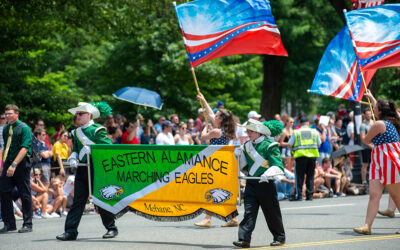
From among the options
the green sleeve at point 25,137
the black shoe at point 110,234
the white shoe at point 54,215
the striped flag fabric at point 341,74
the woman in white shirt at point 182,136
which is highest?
the striped flag fabric at point 341,74

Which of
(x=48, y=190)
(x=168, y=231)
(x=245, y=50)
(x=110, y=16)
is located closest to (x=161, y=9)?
(x=110, y=16)

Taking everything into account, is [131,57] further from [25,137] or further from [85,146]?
[85,146]

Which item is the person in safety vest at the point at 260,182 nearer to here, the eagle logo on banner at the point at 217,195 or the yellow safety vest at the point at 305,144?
the eagle logo on banner at the point at 217,195

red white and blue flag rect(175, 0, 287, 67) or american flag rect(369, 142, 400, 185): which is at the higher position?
red white and blue flag rect(175, 0, 287, 67)

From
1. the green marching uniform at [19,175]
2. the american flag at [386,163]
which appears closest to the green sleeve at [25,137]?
the green marching uniform at [19,175]

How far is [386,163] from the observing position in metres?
9.69

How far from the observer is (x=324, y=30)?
3039cm

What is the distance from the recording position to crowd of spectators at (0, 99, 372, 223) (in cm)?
1410

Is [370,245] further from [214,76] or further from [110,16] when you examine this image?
[214,76]

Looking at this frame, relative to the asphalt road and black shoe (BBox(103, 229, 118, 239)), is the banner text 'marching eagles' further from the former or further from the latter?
the asphalt road

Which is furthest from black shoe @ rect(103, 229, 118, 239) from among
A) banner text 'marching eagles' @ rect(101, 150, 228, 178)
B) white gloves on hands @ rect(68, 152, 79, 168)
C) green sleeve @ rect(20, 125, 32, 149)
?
green sleeve @ rect(20, 125, 32, 149)

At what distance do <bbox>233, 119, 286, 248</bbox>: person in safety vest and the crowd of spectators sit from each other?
215 cm

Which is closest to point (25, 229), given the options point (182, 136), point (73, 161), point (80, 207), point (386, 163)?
point (80, 207)

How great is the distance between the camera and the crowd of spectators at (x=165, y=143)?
1410 cm
